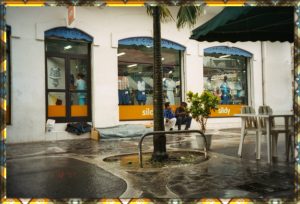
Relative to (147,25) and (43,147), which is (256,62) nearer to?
(147,25)

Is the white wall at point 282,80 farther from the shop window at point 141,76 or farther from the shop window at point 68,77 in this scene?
the shop window at point 68,77

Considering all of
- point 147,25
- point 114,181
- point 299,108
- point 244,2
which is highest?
point 147,25

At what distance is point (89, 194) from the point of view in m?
3.94


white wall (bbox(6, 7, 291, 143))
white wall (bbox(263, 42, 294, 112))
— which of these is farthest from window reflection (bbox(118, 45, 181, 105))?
white wall (bbox(263, 42, 294, 112))

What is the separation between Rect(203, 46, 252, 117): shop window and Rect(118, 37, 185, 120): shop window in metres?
1.33

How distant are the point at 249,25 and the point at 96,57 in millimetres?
7116

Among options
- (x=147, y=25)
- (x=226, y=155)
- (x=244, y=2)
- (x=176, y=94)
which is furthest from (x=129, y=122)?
(x=244, y=2)

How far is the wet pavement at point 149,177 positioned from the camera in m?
3.86

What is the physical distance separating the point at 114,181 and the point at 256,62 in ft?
35.1

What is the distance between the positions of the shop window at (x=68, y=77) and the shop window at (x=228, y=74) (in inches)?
202

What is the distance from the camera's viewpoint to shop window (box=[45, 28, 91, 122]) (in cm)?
988

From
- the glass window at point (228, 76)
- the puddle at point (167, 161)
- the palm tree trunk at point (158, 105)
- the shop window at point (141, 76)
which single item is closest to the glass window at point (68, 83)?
the shop window at point (141, 76)

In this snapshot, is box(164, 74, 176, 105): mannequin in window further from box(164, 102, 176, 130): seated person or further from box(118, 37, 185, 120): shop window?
box(164, 102, 176, 130): seated person

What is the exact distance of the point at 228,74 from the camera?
14.1 meters
